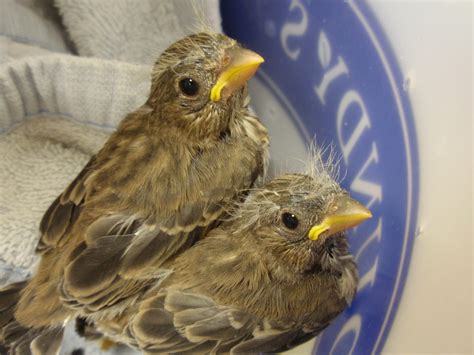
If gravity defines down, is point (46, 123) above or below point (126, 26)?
below

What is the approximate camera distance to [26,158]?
1476mm

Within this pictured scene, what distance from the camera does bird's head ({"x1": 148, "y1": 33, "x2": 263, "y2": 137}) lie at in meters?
1.04

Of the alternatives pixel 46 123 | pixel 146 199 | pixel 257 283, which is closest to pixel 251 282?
pixel 257 283

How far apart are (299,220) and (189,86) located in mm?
323

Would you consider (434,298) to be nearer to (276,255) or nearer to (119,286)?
(276,255)

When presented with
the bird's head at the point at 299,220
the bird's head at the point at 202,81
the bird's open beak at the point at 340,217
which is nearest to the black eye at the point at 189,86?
the bird's head at the point at 202,81

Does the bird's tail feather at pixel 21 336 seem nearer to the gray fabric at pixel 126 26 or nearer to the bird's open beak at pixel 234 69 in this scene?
the bird's open beak at pixel 234 69

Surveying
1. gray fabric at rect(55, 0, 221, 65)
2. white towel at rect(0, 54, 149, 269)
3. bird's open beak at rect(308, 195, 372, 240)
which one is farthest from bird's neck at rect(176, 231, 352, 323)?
gray fabric at rect(55, 0, 221, 65)

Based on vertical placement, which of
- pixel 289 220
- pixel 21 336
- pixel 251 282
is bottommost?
pixel 21 336

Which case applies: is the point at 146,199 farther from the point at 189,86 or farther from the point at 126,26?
the point at 126,26

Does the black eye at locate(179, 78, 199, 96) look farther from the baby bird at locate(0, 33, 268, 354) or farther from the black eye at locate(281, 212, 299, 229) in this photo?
the black eye at locate(281, 212, 299, 229)

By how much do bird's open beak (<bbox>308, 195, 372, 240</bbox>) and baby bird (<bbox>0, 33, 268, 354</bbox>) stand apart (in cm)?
21

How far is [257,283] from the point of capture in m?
1.06

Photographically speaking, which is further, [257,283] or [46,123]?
[46,123]
